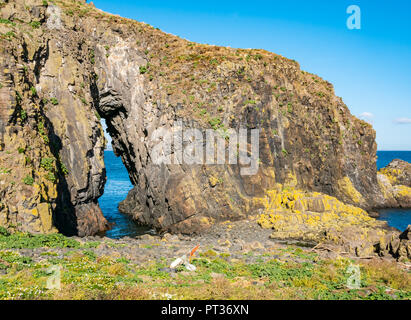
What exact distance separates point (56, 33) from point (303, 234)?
3537cm

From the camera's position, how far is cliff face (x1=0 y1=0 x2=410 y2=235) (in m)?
30.2

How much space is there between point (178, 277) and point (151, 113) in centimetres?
2782

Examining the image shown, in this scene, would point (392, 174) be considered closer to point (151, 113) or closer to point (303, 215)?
point (303, 215)

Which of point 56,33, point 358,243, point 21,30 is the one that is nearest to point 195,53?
point 56,33

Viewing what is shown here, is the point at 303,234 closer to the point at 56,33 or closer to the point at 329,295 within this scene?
the point at 329,295

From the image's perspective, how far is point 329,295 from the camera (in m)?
12.9

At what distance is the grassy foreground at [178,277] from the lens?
37.8 feet

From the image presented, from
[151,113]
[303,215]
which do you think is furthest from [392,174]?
[151,113]

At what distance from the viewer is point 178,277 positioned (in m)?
14.7

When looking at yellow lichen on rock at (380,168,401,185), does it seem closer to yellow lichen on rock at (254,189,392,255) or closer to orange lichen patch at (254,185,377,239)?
orange lichen patch at (254,185,377,239)

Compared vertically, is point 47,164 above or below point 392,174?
above

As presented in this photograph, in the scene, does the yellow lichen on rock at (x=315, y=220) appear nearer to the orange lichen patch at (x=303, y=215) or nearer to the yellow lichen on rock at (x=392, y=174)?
the orange lichen patch at (x=303, y=215)

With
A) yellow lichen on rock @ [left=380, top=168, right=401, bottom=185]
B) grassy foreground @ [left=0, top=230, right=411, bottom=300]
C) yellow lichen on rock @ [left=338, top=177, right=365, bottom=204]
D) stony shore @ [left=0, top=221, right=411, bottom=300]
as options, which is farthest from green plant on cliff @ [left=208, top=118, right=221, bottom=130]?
yellow lichen on rock @ [left=380, top=168, right=401, bottom=185]

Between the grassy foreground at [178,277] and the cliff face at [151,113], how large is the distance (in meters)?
8.95
